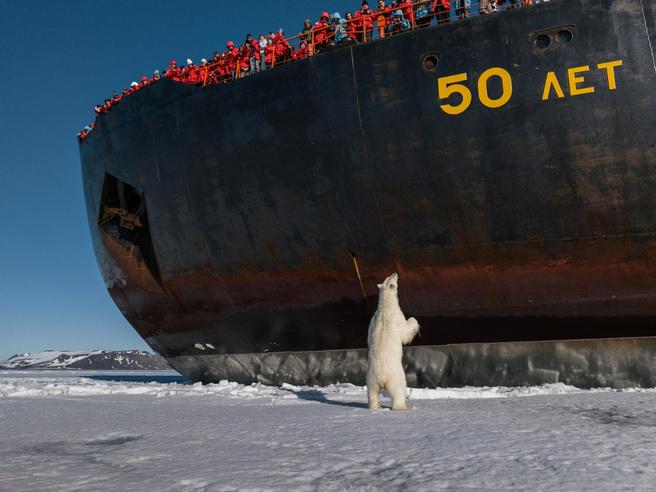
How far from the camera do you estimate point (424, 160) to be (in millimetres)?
8312

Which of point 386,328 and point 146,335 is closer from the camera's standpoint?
point 386,328

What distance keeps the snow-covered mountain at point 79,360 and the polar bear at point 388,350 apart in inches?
3428

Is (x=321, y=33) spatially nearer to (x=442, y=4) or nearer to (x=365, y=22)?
(x=365, y=22)

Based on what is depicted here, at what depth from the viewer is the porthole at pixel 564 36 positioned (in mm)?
7652

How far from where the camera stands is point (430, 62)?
8.36 metres

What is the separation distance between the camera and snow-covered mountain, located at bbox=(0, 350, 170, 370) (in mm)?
93819

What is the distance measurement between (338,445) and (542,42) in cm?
672

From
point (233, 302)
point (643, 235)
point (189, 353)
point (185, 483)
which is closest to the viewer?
point (185, 483)

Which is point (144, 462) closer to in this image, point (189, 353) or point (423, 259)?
point (423, 259)

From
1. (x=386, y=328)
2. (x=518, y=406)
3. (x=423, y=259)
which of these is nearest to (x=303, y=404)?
(x=386, y=328)

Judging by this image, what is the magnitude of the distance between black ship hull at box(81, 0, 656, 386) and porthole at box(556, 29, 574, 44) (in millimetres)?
28

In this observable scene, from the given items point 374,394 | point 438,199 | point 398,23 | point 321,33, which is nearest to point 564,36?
point 398,23

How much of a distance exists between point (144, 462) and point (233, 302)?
705 cm

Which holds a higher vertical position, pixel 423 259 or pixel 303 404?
pixel 423 259
